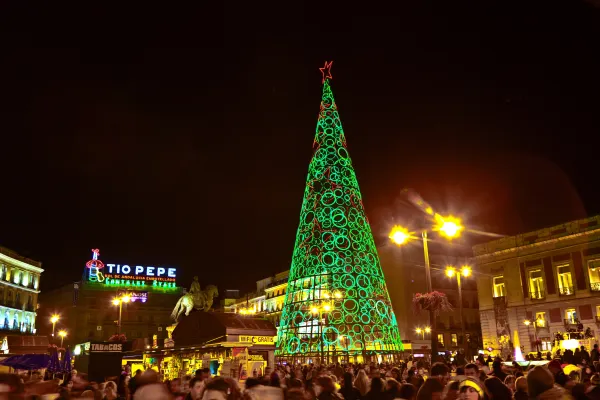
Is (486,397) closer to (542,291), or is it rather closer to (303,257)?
(303,257)

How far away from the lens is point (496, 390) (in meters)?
7.13

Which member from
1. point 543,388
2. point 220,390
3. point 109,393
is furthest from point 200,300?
point 543,388

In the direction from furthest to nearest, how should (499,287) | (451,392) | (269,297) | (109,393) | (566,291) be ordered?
(269,297) < (499,287) < (566,291) < (109,393) < (451,392)

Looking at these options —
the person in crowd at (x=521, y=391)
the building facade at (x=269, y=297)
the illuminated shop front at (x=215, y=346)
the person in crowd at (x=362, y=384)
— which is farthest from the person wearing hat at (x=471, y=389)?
the building facade at (x=269, y=297)

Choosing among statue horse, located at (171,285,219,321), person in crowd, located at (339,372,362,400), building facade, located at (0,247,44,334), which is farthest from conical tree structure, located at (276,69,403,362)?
building facade, located at (0,247,44,334)

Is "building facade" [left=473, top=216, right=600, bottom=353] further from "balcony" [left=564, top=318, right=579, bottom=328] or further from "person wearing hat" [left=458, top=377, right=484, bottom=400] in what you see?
"person wearing hat" [left=458, top=377, right=484, bottom=400]

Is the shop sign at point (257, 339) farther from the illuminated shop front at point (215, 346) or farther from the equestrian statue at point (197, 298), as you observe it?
the equestrian statue at point (197, 298)

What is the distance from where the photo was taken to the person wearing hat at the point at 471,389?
23.1ft

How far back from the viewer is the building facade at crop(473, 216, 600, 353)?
4044 cm

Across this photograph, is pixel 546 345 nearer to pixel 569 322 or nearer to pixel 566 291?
pixel 569 322

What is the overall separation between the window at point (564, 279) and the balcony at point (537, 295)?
1.61 metres

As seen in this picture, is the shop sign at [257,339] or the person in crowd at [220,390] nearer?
the person in crowd at [220,390]

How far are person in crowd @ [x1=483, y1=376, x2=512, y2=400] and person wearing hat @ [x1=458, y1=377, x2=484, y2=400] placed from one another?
0.18m

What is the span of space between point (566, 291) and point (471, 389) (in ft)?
131
